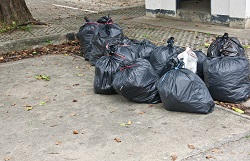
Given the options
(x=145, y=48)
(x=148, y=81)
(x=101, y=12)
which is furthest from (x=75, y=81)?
(x=101, y=12)

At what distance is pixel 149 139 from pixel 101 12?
8.44 metres

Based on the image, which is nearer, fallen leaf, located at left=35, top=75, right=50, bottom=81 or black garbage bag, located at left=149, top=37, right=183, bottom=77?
black garbage bag, located at left=149, top=37, right=183, bottom=77

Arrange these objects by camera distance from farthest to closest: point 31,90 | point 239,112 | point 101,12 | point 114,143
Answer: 1. point 101,12
2. point 31,90
3. point 239,112
4. point 114,143

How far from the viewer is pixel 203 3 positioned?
10781 millimetres

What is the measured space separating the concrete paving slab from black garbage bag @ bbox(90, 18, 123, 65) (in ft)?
2.65

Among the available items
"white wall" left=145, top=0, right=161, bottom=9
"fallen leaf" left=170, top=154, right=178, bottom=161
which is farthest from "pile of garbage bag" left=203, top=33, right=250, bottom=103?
"white wall" left=145, top=0, right=161, bottom=9

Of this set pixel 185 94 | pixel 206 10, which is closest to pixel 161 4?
pixel 206 10

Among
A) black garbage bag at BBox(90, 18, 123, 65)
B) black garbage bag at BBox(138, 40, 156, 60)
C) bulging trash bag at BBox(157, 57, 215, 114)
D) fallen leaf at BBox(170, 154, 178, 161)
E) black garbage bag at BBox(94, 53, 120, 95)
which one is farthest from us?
Answer: black garbage bag at BBox(90, 18, 123, 65)

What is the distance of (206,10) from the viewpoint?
389 inches

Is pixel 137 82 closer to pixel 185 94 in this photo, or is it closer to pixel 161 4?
pixel 185 94

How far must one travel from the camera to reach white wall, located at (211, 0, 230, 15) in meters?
9.16

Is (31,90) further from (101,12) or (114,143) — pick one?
(101,12)

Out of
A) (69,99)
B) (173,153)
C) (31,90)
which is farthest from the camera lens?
(31,90)

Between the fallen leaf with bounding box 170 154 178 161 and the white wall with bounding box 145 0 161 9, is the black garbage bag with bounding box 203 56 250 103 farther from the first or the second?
the white wall with bounding box 145 0 161 9
